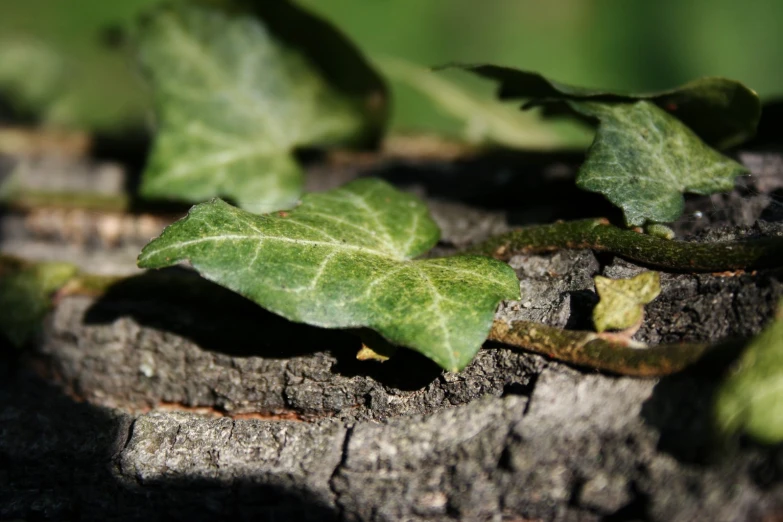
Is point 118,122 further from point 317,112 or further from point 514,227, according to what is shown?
point 514,227

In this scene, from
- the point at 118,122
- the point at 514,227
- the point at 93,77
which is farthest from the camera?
the point at 93,77

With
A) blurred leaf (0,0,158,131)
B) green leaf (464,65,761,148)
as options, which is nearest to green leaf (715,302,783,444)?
green leaf (464,65,761,148)

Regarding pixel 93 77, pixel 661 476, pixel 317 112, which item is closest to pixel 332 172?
pixel 317 112

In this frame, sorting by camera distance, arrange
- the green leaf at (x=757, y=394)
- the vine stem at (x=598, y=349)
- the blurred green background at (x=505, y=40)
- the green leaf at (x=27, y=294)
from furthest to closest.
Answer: the blurred green background at (x=505, y=40), the green leaf at (x=27, y=294), the vine stem at (x=598, y=349), the green leaf at (x=757, y=394)

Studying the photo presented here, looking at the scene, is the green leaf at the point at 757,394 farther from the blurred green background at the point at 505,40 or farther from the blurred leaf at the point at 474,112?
the blurred green background at the point at 505,40

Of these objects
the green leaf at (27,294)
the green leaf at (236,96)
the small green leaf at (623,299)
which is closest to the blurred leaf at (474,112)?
the green leaf at (236,96)

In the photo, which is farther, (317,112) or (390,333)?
(317,112)

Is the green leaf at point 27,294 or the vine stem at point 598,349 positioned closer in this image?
the vine stem at point 598,349
